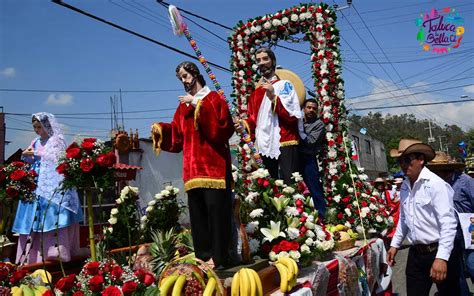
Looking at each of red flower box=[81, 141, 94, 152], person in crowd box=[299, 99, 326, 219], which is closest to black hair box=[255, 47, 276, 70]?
person in crowd box=[299, 99, 326, 219]

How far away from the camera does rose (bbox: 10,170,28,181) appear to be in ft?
11.7

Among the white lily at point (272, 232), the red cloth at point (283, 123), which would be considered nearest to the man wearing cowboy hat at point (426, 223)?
the white lily at point (272, 232)

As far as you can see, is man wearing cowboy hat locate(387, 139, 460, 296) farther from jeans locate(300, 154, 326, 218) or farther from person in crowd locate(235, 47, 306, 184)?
jeans locate(300, 154, 326, 218)

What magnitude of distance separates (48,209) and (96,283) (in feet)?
8.88

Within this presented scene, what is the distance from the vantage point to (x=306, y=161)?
5953 mm

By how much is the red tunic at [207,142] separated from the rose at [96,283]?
1.10m

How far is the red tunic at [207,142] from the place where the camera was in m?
3.31

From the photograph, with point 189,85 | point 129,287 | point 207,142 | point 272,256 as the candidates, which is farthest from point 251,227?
point 129,287

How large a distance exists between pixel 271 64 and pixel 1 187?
3237 millimetres

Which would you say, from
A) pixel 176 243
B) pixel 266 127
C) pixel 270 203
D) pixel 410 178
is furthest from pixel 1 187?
pixel 410 178

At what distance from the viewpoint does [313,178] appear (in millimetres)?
5922

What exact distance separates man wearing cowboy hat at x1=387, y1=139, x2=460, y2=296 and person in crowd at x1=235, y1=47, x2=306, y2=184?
5.96 feet

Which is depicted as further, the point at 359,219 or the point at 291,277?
the point at 359,219

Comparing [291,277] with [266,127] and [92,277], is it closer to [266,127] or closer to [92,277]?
[92,277]
